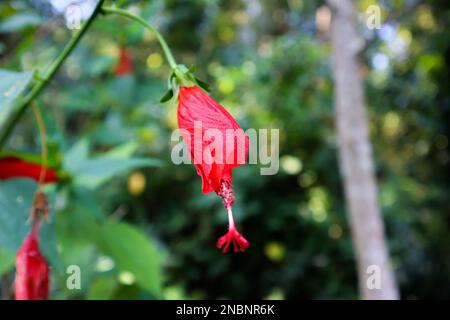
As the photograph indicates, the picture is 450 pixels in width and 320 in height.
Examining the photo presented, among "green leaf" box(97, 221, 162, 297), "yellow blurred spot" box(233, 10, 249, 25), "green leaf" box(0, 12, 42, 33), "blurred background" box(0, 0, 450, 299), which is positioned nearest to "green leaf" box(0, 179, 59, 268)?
"green leaf" box(97, 221, 162, 297)

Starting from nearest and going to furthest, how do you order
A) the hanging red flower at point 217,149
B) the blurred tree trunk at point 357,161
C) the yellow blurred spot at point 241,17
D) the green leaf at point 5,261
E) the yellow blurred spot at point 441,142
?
the hanging red flower at point 217,149 < the green leaf at point 5,261 < the blurred tree trunk at point 357,161 < the yellow blurred spot at point 441,142 < the yellow blurred spot at point 241,17

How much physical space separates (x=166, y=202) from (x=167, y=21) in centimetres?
84

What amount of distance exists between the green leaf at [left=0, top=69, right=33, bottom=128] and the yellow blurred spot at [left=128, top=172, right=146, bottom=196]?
5.78 ft

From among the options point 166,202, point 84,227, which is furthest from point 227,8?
point 84,227

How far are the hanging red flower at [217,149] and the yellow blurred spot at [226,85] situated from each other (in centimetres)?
170

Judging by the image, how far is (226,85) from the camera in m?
2.15

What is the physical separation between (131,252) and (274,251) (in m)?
1.48

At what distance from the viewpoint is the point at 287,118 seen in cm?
212

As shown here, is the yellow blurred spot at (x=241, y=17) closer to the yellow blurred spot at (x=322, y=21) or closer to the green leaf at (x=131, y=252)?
the yellow blurred spot at (x=322, y=21)

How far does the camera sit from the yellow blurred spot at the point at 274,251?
2119 millimetres

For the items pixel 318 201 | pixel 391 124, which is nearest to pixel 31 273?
pixel 318 201

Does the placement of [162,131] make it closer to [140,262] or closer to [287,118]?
[287,118]

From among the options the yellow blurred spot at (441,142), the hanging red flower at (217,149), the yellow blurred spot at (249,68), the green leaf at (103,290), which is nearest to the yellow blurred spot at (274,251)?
the yellow blurred spot at (249,68)

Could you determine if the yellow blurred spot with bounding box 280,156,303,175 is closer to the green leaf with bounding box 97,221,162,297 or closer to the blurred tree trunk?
the blurred tree trunk
